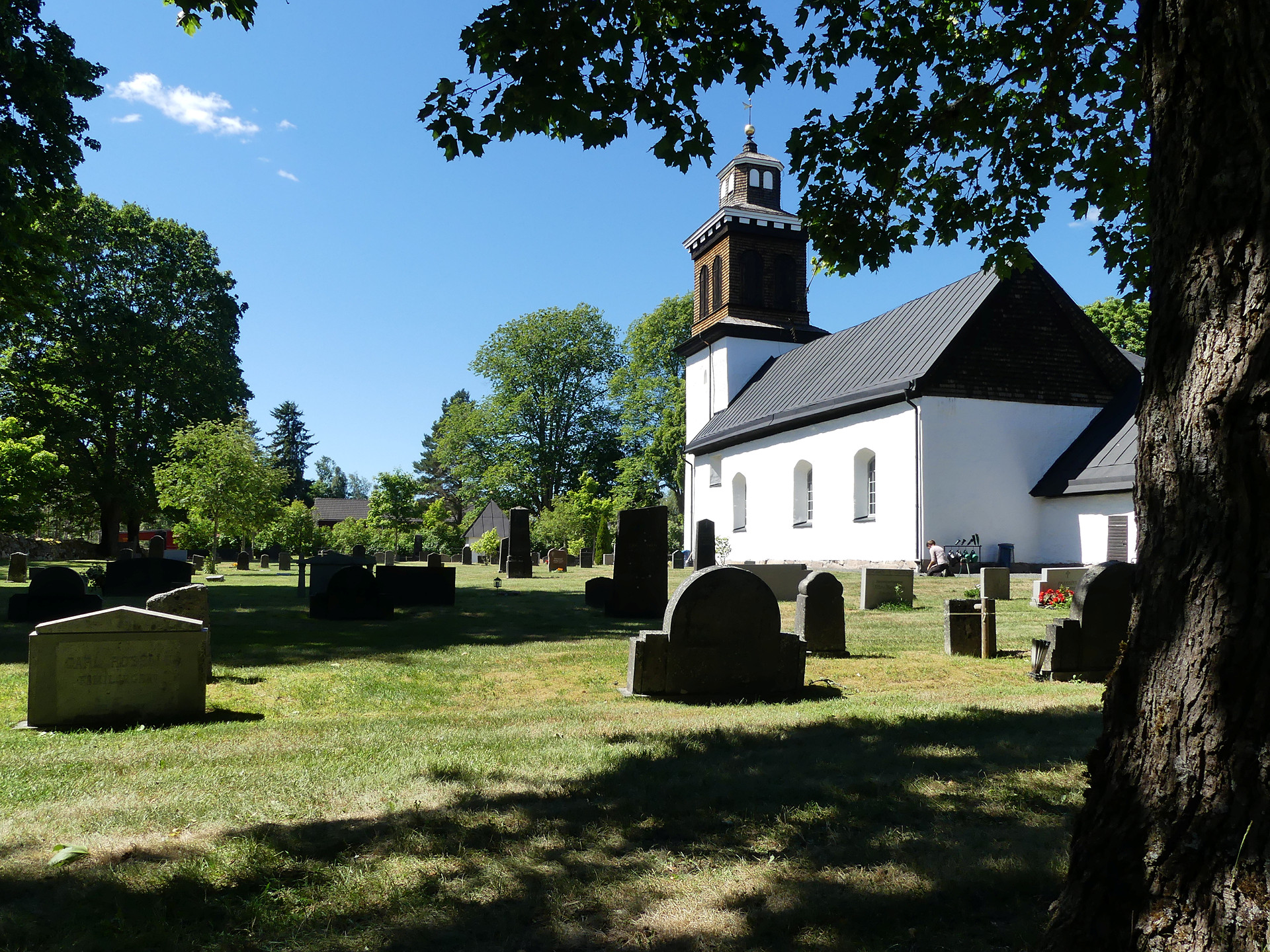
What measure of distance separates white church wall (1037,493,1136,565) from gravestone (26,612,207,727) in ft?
75.7

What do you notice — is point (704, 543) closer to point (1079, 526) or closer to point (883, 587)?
point (883, 587)

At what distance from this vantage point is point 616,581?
15.6 m

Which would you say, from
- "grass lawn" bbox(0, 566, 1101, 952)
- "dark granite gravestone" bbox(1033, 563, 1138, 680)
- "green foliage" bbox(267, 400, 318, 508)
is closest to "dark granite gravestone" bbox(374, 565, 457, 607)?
"grass lawn" bbox(0, 566, 1101, 952)

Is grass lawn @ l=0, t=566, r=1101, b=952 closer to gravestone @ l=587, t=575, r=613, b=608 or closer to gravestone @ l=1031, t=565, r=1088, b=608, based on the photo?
gravestone @ l=587, t=575, r=613, b=608

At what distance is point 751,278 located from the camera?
4131cm

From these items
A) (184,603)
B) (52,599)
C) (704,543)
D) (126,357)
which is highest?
(126,357)

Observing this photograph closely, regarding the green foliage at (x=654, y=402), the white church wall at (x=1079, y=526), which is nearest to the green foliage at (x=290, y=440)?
the green foliage at (x=654, y=402)

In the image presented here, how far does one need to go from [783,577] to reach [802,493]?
54.2ft

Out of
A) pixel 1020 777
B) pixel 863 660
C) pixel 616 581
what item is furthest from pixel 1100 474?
pixel 1020 777

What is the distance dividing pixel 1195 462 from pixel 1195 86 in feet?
3.44

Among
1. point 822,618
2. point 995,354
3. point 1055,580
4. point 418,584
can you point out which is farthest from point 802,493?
point 822,618

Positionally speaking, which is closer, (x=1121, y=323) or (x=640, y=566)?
(x=640, y=566)

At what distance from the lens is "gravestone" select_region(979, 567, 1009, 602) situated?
1717 centimetres

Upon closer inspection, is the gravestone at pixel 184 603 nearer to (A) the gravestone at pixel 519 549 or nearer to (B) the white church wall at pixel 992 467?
(A) the gravestone at pixel 519 549
